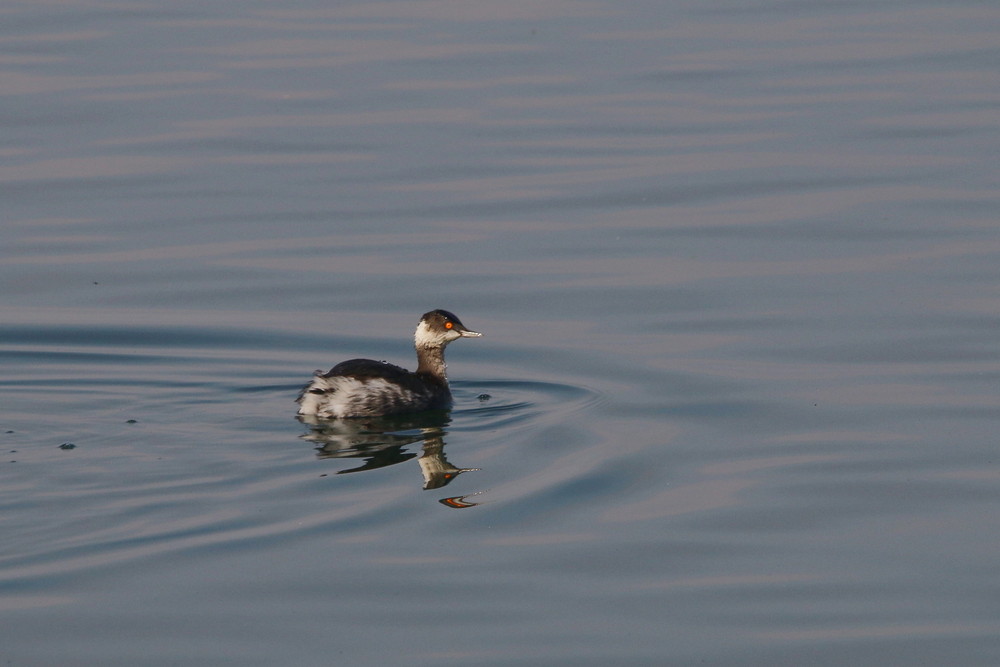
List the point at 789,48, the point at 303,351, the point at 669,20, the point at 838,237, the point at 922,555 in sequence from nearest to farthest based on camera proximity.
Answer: the point at 922,555
the point at 303,351
the point at 838,237
the point at 789,48
the point at 669,20

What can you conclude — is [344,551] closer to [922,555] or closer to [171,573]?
[171,573]

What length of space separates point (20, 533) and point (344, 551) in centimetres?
175

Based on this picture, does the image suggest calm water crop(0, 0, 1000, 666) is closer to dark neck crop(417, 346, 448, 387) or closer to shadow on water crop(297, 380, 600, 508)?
shadow on water crop(297, 380, 600, 508)

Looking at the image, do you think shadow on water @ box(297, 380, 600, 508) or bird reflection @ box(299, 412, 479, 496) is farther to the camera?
shadow on water @ box(297, 380, 600, 508)

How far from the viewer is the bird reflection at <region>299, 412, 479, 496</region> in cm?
1144

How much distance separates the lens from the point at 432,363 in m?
13.6

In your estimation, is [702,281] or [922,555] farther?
[702,281]

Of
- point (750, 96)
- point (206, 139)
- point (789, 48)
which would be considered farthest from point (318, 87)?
point (789, 48)

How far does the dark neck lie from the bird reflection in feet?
1.67

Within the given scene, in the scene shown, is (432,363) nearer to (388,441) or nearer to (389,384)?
(389,384)

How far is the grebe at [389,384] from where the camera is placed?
1259cm

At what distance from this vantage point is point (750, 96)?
23.5 m

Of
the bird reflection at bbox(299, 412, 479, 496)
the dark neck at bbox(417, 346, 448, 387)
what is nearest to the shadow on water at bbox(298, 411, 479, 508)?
the bird reflection at bbox(299, 412, 479, 496)

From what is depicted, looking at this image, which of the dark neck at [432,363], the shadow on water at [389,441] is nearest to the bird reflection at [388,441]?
the shadow on water at [389,441]
